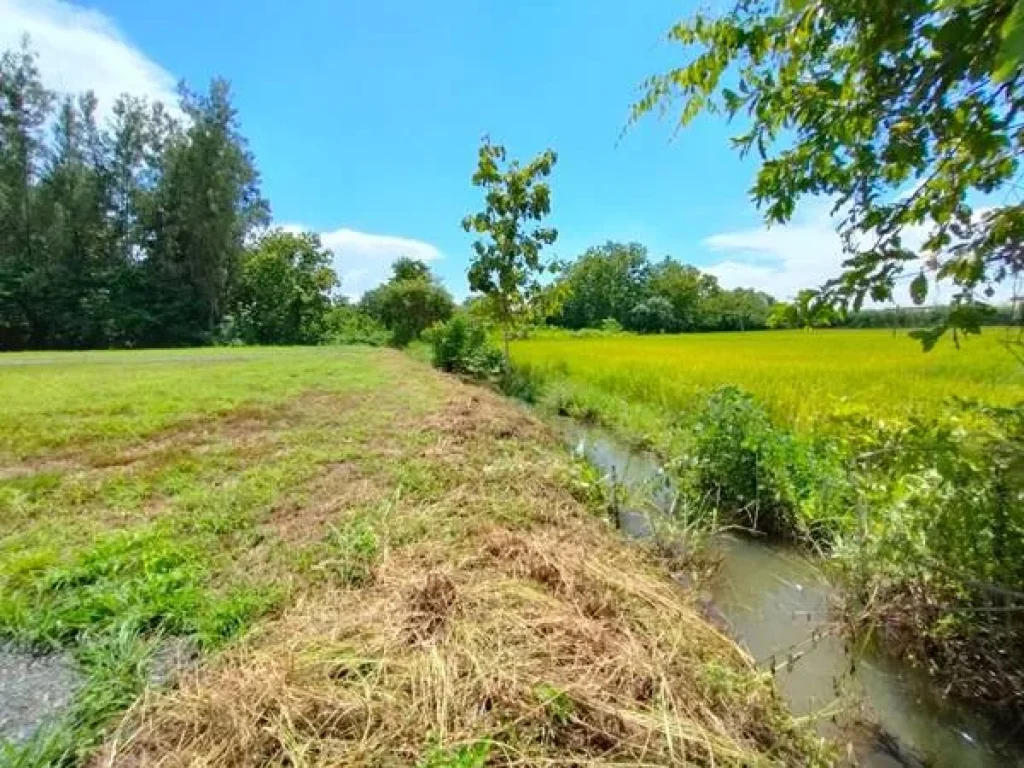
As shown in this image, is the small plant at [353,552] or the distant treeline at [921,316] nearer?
the distant treeline at [921,316]

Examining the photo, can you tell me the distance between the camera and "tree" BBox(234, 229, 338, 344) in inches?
1016

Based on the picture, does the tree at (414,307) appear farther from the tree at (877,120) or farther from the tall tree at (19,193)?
the tree at (877,120)

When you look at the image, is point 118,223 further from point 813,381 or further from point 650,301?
point 650,301

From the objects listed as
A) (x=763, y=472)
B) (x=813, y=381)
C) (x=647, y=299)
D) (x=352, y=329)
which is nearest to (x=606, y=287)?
(x=647, y=299)

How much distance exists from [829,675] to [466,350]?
12401mm

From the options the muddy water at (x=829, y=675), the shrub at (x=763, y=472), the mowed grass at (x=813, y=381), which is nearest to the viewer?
the muddy water at (x=829, y=675)

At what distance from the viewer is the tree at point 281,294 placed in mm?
25812

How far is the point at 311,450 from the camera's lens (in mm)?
4781

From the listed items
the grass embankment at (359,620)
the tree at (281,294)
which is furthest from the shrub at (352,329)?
the grass embankment at (359,620)

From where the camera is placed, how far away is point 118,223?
26047mm

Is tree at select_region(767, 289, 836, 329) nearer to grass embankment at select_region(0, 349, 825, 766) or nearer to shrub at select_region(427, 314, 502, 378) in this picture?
grass embankment at select_region(0, 349, 825, 766)

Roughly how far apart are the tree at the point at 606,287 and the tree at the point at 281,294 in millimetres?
25298

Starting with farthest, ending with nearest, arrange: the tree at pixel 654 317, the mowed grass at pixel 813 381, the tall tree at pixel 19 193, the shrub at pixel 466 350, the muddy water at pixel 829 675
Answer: the tree at pixel 654 317 < the tall tree at pixel 19 193 < the shrub at pixel 466 350 < the mowed grass at pixel 813 381 < the muddy water at pixel 829 675

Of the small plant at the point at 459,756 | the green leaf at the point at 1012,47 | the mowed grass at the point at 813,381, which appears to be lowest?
the small plant at the point at 459,756
